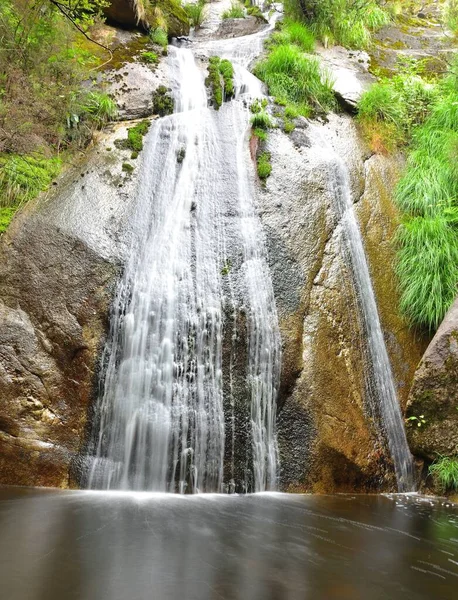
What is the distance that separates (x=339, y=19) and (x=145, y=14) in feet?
14.2

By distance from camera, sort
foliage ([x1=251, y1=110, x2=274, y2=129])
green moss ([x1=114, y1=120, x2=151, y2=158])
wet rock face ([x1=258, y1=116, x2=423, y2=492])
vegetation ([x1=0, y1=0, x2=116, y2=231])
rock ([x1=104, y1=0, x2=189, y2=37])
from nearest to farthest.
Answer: wet rock face ([x1=258, y1=116, x2=423, y2=492])
vegetation ([x1=0, y1=0, x2=116, y2=231])
green moss ([x1=114, y1=120, x2=151, y2=158])
foliage ([x1=251, y1=110, x2=274, y2=129])
rock ([x1=104, y1=0, x2=189, y2=37])

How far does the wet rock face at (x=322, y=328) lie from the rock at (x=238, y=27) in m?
5.56

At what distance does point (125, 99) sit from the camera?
330 inches

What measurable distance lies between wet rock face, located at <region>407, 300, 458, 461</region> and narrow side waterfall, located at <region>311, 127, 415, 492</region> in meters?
0.18

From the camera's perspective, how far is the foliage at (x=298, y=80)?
370 inches

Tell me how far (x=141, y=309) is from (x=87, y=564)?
3263 mm

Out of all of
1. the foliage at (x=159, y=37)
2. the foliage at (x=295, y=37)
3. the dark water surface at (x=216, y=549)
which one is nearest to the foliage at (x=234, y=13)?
the foliage at (x=295, y=37)

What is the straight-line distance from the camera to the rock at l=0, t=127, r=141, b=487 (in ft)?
16.6

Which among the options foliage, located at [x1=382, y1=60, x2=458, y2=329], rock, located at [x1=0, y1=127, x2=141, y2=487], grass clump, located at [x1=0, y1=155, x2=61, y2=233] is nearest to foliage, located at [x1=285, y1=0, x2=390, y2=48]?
foliage, located at [x1=382, y1=60, x2=458, y2=329]

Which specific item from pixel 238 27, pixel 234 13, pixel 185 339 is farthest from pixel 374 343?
pixel 234 13

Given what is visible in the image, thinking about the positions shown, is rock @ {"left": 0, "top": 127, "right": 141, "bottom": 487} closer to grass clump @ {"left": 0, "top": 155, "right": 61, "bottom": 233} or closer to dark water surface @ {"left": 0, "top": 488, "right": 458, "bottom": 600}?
grass clump @ {"left": 0, "top": 155, "right": 61, "bottom": 233}

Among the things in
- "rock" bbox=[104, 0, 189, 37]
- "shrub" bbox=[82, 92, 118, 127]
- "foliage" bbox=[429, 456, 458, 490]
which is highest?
"rock" bbox=[104, 0, 189, 37]

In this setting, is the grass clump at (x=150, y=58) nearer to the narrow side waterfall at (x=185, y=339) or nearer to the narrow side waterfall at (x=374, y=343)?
the narrow side waterfall at (x=185, y=339)

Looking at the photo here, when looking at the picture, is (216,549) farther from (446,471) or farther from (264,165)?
(264,165)
